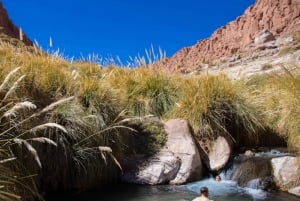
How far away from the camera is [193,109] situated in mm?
7652

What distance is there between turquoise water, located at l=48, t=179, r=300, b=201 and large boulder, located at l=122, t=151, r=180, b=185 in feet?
0.63

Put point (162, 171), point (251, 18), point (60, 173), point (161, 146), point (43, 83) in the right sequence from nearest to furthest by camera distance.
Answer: point (60, 173) → point (43, 83) → point (162, 171) → point (161, 146) → point (251, 18)

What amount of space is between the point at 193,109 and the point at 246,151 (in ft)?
4.15

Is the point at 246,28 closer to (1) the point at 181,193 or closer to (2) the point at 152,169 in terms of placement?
(2) the point at 152,169

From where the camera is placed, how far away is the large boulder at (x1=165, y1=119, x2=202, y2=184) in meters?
6.82

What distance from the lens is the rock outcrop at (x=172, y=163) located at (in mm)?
6633

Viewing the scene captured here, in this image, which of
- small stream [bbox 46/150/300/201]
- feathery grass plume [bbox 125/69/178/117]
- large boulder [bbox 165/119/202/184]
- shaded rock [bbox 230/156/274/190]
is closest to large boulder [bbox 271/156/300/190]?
shaded rock [bbox 230/156/274/190]

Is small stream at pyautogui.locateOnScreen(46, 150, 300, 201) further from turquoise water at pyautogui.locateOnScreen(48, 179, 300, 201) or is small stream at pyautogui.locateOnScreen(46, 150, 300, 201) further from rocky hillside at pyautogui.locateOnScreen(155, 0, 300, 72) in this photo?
rocky hillside at pyautogui.locateOnScreen(155, 0, 300, 72)

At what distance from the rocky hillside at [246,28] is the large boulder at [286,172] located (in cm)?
8682

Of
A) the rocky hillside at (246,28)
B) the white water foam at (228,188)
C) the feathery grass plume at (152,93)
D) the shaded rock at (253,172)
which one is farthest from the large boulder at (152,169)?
the rocky hillside at (246,28)

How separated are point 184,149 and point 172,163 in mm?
396

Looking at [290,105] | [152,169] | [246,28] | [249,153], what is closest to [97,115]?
[152,169]

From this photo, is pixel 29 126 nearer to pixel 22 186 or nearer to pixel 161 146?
pixel 22 186

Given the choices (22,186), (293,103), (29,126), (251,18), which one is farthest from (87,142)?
(251,18)
